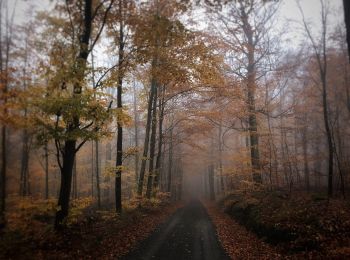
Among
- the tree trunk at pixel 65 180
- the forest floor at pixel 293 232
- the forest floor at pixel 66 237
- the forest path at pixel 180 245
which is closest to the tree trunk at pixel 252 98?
the forest floor at pixel 293 232

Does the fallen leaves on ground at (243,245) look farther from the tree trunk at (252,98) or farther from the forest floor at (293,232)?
the tree trunk at (252,98)

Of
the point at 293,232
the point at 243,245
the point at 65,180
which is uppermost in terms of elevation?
the point at 65,180

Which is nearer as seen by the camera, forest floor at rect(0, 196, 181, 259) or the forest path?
forest floor at rect(0, 196, 181, 259)

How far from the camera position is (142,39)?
1123 cm

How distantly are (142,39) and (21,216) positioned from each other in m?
8.81

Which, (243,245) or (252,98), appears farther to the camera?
(252,98)

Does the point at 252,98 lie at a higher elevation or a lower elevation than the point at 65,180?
higher

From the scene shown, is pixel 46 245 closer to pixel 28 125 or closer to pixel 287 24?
pixel 28 125

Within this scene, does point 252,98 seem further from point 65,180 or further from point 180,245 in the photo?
point 65,180

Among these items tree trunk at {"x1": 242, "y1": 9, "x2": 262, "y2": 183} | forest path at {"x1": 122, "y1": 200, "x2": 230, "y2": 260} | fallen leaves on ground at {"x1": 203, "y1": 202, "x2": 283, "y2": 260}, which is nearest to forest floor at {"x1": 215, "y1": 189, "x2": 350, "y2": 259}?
fallen leaves on ground at {"x1": 203, "y1": 202, "x2": 283, "y2": 260}

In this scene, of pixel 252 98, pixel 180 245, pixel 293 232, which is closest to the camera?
pixel 293 232

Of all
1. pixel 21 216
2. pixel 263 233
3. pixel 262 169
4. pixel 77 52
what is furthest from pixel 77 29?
pixel 262 169

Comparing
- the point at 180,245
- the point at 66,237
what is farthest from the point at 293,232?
the point at 66,237

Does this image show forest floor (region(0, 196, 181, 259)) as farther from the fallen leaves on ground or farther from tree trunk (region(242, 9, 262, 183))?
tree trunk (region(242, 9, 262, 183))
